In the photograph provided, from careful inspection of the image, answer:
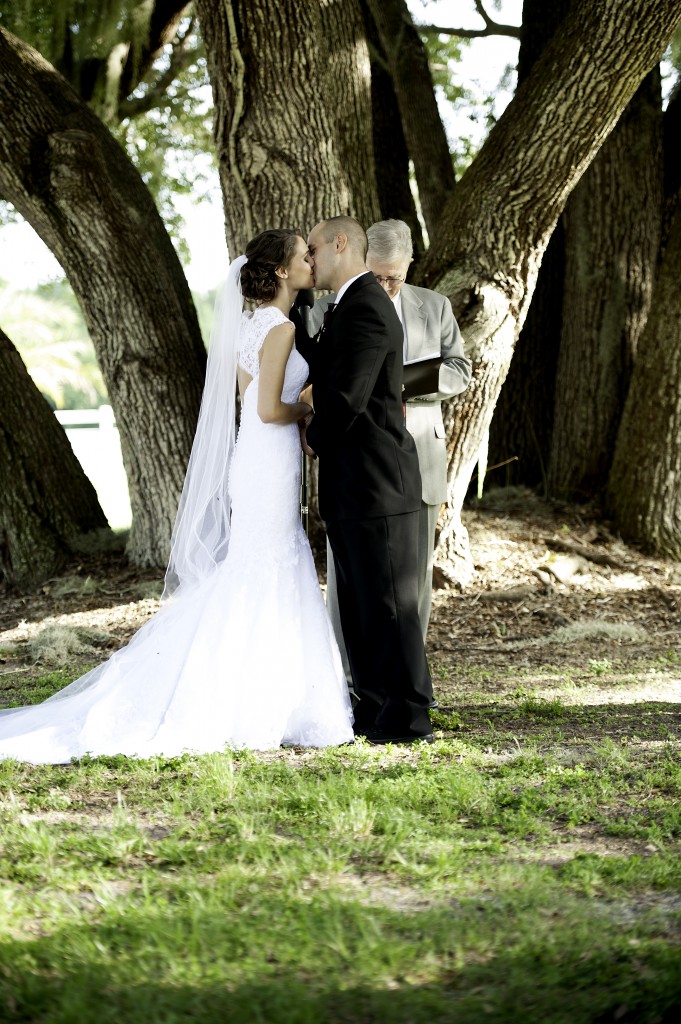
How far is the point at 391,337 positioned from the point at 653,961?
2656 mm

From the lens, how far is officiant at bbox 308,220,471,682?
511 centimetres

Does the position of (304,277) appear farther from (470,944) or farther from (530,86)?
(530,86)

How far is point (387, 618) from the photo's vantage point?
4.57 meters

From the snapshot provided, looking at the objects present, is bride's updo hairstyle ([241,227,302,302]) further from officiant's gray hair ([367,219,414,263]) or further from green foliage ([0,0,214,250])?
green foliage ([0,0,214,250])

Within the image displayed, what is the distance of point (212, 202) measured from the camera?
15742 mm

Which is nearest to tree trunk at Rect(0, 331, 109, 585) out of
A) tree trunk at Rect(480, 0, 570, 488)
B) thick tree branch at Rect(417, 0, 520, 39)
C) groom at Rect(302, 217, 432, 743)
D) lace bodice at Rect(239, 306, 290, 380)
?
tree trunk at Rect(480, 0, 570, 488)

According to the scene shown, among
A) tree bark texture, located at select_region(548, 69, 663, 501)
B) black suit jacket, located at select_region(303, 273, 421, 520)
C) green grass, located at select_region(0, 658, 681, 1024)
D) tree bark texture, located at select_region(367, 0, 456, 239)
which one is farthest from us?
tree bark texture, located at select_region(367, 0, 456, 239)

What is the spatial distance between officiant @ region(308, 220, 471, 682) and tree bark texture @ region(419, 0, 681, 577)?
1999 mm

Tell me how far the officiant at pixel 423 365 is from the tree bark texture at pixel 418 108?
494cm

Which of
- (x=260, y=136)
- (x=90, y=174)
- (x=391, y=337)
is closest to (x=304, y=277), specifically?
(x=391, y=337)

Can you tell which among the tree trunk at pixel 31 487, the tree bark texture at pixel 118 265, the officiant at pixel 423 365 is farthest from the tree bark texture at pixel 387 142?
the officiant at pixel 423 365

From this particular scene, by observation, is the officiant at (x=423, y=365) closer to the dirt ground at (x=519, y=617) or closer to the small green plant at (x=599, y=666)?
the dirt ground at (x=519, y=617)

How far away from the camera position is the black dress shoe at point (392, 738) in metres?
4.54

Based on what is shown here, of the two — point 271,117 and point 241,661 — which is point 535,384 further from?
point 241,661
